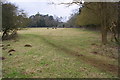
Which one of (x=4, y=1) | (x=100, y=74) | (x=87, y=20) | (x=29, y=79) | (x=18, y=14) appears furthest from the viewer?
(x=87, y=20)

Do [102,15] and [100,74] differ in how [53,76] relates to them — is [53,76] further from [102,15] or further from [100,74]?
[102,15]

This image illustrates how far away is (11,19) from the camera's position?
26.6 m

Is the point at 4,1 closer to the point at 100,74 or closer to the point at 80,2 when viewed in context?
the point at 80,2

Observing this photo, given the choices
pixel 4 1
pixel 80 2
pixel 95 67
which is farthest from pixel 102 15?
pixel 4 1

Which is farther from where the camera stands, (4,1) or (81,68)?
(4,1)

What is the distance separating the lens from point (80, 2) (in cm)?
1873

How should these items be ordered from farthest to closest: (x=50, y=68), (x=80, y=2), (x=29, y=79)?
1. (x=80, y=2)
2. (x=50, y=68)
3. (x=29, y=79)

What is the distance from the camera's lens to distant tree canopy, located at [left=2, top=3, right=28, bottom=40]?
25.7m

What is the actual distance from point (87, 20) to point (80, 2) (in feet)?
57.7

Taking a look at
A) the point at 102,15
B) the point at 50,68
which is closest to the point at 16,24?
the point at 102,15

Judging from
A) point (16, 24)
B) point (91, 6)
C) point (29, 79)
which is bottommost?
point (29, 79)

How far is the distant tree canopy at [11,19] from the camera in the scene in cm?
2570

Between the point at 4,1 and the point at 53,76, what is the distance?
20332mm

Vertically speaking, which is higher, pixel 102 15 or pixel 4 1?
pixel 4 1
